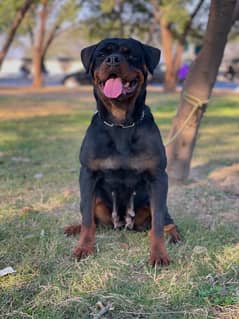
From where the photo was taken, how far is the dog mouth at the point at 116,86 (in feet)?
11.8

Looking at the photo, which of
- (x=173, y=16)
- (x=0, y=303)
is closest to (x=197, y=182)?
(x=0, y=303)

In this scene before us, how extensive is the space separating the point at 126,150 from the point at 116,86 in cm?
46

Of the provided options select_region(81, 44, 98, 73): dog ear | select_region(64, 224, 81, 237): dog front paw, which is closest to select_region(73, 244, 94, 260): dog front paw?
select_region(64, 224, 81, 237): dog front paw

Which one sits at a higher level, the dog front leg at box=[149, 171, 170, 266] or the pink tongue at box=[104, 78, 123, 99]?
the pink tongue at box=[104, 78, 123, 99]

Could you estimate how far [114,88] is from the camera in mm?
3617

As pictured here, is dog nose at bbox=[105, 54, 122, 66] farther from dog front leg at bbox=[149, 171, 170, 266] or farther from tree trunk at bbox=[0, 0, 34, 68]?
tree trunk at bbox=[0, 0, 34, 68]

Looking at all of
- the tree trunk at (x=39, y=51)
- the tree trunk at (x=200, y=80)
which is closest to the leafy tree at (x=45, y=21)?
the tree trunk at (x=39, y=51)

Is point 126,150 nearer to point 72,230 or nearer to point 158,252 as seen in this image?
point 158,252

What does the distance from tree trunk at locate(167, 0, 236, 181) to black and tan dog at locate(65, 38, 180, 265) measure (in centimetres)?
208

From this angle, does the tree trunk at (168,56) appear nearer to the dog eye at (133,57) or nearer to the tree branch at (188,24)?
the tree branch at (188,24)

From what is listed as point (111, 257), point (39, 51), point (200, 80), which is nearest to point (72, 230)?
point (111, 257)

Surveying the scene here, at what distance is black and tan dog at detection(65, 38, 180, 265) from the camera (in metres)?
3.65

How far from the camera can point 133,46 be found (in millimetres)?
3783

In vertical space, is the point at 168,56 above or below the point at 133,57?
below
